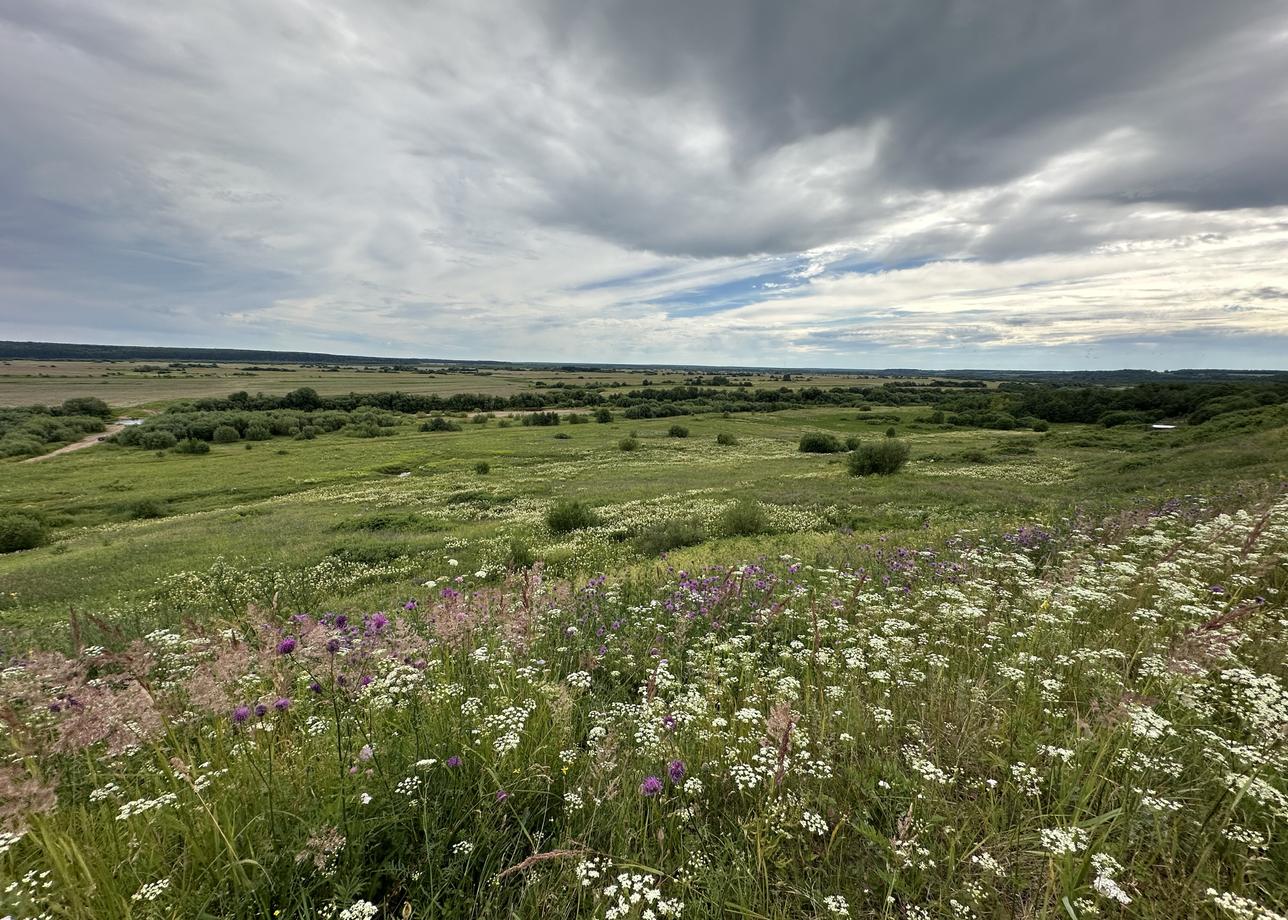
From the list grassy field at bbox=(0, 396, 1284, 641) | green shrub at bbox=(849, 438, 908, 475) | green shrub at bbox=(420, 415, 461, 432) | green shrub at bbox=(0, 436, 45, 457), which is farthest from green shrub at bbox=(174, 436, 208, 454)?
green shrub at bbox=(849, 438, 908, 475)

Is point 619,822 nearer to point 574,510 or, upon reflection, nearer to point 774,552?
point 774,552

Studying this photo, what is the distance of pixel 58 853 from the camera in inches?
87.6

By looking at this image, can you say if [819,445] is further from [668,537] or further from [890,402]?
[890,402]

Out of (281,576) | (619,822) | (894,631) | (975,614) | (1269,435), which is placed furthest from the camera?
(1269,435)

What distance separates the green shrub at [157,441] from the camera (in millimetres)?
68625

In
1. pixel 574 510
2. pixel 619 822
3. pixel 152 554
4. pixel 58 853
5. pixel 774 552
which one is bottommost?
pixel 152 554

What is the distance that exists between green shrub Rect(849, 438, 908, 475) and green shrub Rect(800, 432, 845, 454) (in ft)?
66.1

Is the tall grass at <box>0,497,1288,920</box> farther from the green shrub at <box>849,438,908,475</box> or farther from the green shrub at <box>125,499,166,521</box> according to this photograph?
the green shrub at <box>125,499,166,521</box>

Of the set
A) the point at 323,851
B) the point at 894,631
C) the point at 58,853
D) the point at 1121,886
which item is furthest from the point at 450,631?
the point at 894,631

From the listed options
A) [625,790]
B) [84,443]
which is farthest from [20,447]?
[625,790]

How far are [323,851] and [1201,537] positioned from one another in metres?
10.6

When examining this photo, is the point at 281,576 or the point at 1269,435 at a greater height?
the point at 1269,435

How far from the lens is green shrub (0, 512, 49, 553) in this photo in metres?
27.3

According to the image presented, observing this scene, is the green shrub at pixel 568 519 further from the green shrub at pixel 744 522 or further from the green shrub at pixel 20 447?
the green shrub at pixel 20 447
